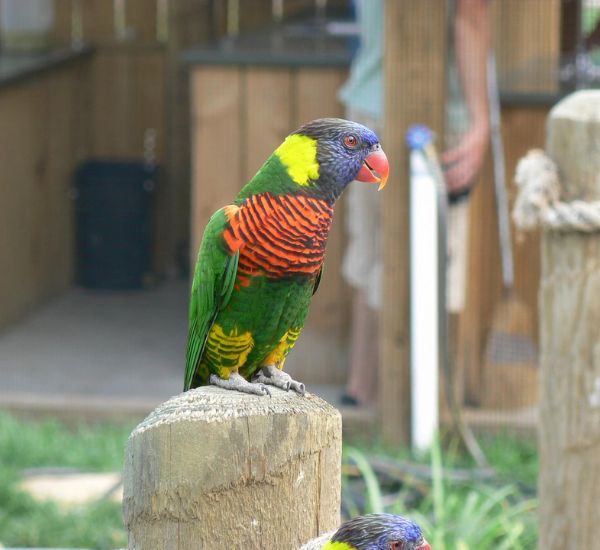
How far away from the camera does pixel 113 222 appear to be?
723cm

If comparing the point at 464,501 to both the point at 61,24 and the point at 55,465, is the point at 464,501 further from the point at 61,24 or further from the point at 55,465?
the point at 61,24

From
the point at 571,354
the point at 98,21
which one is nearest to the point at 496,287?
the point at 571,354

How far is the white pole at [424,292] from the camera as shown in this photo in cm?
457

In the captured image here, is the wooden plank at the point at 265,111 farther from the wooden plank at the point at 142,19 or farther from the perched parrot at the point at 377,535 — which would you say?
the perched parrot at the point at 377,535

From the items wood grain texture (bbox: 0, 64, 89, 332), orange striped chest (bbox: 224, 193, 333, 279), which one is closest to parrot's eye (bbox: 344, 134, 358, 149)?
orange striped chest (bbox: 224, 193, 333, 279)

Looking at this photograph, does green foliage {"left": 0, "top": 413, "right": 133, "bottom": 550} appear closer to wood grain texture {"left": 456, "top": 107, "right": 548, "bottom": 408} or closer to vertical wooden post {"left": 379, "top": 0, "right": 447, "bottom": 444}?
vertical wooden post {"left": 379, "top": 0, "right": 447, "bottom": 444}

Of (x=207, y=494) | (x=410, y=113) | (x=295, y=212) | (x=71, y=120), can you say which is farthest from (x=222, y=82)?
(x=207, y=494)

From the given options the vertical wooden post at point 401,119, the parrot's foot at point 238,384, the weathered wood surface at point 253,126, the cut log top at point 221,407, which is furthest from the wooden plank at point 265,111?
the cut log top at point 221,407

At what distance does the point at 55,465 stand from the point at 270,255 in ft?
9.11

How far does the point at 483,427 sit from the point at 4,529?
1907 mm

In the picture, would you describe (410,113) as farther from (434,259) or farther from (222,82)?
(222,82)

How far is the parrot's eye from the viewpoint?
76.4 inches

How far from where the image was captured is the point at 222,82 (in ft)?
16.9

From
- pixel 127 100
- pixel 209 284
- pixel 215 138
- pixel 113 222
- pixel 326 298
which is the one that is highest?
pixel 127 100
